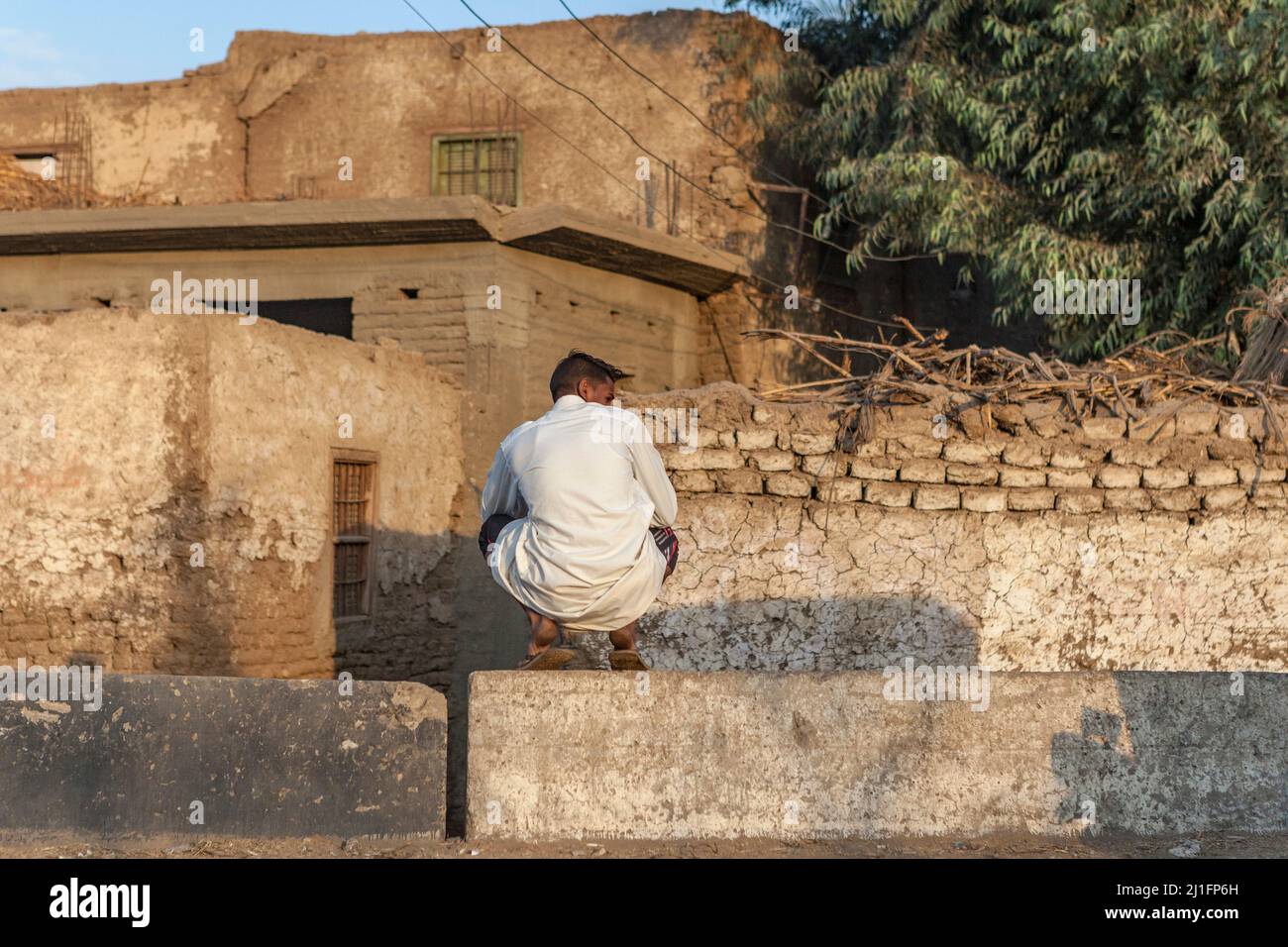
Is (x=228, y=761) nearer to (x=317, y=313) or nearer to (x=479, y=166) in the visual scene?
(x=317, y=313)

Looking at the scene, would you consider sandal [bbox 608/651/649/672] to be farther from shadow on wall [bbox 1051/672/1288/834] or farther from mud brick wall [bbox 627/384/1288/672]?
mud brick wall [bbox 627/384/1288/672]

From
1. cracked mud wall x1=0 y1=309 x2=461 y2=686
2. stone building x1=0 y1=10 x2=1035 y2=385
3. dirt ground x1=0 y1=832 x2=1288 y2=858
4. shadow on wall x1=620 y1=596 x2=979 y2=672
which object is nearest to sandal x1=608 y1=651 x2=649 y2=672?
dirt ground x1=0 y1=832 x2=1288 y2=858

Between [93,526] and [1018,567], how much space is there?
5.46m

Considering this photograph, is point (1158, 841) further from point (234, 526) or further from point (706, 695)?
point (234, 526)

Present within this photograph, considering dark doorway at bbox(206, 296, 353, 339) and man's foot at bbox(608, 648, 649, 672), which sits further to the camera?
dark doorway at bbox(206, 296, 353, 339)

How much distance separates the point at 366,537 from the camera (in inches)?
427

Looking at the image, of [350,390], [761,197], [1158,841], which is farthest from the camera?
[761,197]

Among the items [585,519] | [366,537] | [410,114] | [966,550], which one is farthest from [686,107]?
[585,519]

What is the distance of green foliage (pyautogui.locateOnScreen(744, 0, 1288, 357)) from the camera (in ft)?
39.5

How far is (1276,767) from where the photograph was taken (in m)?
4.57

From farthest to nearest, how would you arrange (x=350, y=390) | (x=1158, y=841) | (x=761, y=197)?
1. (x=761, y=197)
2. (x=350, y=390)
3. (x=1158, y=841)

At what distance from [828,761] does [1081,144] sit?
1032 centimetres

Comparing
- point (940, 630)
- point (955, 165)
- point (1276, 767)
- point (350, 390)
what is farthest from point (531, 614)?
point (955, 165)

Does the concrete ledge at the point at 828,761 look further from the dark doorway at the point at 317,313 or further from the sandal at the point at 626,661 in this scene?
the dark doorway at the point at 317,313
